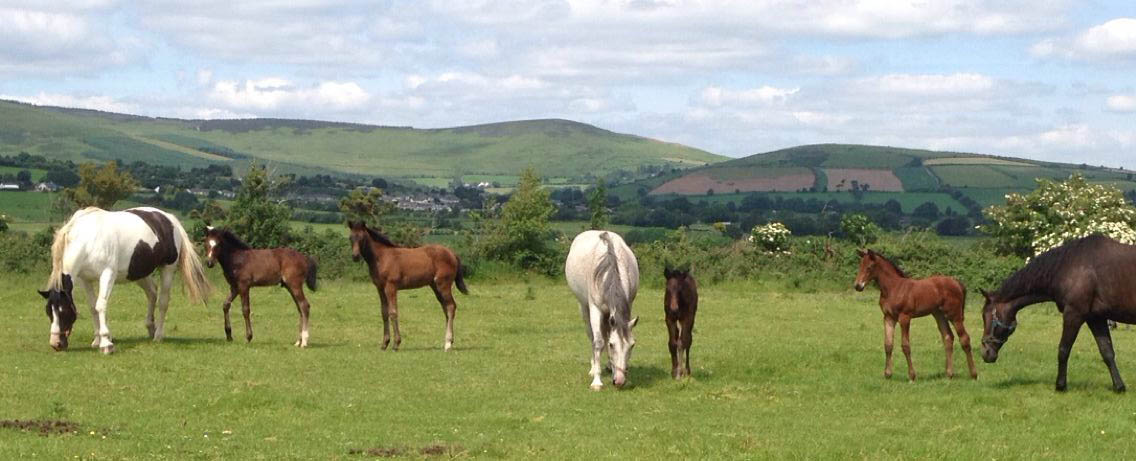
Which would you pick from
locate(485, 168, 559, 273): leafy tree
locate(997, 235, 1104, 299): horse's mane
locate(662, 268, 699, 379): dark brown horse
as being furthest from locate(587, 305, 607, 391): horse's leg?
locate(485, 168, 559, 273): leafy tree

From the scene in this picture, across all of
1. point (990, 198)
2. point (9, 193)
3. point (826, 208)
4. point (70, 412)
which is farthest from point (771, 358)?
point (990, 198)

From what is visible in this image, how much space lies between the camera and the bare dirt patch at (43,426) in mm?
12333

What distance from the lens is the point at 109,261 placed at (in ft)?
64.4

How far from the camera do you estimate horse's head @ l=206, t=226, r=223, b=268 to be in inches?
827

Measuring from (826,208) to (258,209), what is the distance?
66994 mm

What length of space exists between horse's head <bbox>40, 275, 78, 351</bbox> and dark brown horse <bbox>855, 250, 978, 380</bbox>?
11.5 meters

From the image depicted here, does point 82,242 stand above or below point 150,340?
above

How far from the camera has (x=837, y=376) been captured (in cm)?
1730

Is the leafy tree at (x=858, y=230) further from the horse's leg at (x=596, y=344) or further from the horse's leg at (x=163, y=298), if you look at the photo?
the horse's leg at (x=596, y=344)

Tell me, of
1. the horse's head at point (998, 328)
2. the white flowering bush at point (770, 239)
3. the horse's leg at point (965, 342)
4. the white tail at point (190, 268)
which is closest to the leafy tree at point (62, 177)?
the white flowering bush at point (770, 239)

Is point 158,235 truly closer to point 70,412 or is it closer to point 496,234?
point 70,412

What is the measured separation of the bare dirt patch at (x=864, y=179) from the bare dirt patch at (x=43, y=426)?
107m

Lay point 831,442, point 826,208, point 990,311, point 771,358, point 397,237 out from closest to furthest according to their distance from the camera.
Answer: point 831,442, point 990,311, point 771,358, point 397,237, point 826,208

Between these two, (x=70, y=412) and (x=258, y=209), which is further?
(x=258, y=209)
